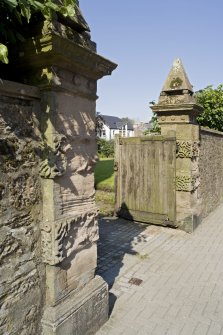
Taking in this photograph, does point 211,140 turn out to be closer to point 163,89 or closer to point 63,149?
point 163,89

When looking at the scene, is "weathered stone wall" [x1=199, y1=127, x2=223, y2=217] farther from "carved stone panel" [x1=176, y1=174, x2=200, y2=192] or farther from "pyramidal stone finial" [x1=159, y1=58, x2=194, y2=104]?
"pyramidal stone finial" [x1=159, y1=58, x2=194, y2=104]

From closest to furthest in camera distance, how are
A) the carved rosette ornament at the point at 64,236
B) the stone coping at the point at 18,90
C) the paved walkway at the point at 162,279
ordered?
the stone coping at the point at 18,90, the carved rosette ornament at the point at 64,236, the paved walkway at the point at 162,279

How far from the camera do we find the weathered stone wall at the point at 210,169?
30.1 feet

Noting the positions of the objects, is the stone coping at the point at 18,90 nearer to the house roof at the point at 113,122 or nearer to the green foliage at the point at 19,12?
the green foliage at the point at 19,12

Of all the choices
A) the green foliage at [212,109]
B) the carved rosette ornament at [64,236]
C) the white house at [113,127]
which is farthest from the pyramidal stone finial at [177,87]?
the white house at [113,127]

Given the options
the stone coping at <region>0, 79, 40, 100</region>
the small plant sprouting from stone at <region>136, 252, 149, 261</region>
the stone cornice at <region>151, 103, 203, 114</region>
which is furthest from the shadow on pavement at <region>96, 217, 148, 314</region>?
the stone cornice at <region>151, 103, 203, 114</region>

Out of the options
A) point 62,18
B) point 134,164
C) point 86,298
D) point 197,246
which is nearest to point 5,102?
point 62,18

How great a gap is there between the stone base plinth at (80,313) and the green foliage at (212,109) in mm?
12026

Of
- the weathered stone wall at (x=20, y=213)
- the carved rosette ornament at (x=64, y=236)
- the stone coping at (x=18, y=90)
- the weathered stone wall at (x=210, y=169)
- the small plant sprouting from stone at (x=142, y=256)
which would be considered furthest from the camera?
the weathered stone wall at (x=210, y=169)

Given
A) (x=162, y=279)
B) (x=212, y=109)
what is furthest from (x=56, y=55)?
(x=212, y=109)

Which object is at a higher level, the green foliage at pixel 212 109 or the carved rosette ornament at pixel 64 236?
the green foliage at pixel 212 109

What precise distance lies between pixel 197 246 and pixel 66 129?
4986 mm

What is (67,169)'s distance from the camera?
326 centimetres

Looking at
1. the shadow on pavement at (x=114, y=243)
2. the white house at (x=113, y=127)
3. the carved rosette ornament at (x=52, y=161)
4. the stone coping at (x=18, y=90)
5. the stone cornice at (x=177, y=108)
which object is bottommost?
the shadow on pavement at (x=114, y=243)
